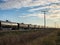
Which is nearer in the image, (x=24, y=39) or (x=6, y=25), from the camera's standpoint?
(x=24, y=39)

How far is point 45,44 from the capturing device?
54.0 ft

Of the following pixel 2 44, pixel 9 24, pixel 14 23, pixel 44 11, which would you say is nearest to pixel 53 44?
pixel 2 44

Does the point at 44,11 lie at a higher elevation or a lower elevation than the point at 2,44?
higher

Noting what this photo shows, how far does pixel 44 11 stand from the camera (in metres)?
64.8

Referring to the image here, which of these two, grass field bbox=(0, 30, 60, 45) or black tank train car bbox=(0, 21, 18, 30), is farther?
black tank train car bbox=(0, 21, 18, 30)

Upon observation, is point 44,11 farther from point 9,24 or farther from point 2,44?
point 2,44

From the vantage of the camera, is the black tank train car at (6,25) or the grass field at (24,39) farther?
the black tank train car at (6,25)

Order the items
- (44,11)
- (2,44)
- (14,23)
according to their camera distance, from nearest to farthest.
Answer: (2,44), (14,23), (44,11)

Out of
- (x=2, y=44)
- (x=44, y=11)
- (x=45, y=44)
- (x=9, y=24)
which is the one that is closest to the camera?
(x=2, y=44)

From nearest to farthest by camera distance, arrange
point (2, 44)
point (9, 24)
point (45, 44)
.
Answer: point (2, 44) → point (45, 44) → point (9, 24)

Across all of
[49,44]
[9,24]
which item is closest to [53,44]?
[49,44]

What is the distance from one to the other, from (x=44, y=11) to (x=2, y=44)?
173 ft

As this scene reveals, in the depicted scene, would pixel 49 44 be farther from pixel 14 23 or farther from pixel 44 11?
pixel 44 11

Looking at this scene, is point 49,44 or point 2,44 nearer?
point 2,44
